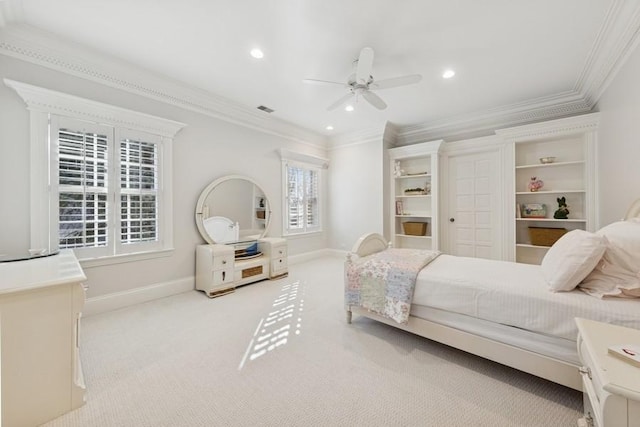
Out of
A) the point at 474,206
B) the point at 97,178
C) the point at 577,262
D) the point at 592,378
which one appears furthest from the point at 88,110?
the point at 474,206

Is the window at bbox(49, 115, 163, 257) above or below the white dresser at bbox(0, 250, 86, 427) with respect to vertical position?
above

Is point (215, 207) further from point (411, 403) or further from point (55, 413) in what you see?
point (411, 403)

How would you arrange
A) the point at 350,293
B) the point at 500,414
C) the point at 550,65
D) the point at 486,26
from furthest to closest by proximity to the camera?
the point at 550,65 → the point at 350,293 → the point at 486,26 → the point at 500,414

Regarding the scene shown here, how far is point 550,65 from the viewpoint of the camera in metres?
2.92

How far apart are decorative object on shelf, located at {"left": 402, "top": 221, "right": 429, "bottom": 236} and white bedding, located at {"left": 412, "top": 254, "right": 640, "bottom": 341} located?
2597 millimetres

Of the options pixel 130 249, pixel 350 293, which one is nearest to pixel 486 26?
pixel 350 293

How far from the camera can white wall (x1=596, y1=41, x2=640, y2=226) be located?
2.33m

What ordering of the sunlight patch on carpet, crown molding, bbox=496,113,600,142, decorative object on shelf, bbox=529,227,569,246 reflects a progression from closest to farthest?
the sunlight patch on carpet, crown molding, bbox=496,113,600,142, decorative object on shelf, bbox=529,227,569,246

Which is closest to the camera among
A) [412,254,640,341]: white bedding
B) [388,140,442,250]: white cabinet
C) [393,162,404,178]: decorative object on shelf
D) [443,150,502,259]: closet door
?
[412,254,640,341]: white bedding

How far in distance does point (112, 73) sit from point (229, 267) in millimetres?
2629

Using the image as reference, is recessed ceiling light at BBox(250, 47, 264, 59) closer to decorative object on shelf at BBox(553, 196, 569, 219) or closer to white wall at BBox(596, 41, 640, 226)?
white wall at BBox(596, 41, 640, 226)

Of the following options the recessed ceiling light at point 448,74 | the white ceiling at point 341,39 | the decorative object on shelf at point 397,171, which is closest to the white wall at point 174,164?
the white ceiling at point 341,39

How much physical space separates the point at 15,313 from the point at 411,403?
2251 millimetres

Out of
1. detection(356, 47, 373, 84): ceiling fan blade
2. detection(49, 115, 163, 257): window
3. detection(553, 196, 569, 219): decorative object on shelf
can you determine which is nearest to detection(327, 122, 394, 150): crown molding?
detection(356, 47, 373, 84): ceiling fan blade
